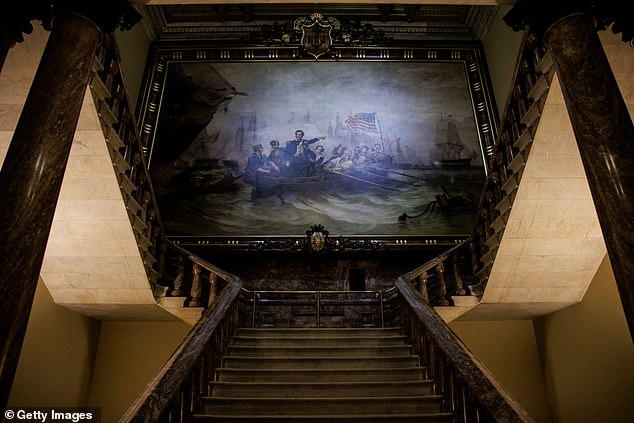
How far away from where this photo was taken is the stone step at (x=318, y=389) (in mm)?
4109

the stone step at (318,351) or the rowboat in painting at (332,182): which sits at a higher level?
the rowboat in painting at (332,182)

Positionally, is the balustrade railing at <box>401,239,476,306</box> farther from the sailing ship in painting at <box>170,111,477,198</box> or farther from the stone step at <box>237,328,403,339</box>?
the sailing ship in painting at <box>170,111,477,198</box>

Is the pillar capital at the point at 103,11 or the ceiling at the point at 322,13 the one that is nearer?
the pillar capital at the point at 103,11

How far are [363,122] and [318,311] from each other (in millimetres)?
4320

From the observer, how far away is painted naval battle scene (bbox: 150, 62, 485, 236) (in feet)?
29.0

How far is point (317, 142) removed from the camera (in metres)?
9.69

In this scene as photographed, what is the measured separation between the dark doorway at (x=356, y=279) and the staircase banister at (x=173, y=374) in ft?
12.9

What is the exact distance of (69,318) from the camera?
633 cm

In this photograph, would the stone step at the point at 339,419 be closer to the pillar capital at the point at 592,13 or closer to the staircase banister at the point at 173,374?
the staircase banister at the point at 173,374

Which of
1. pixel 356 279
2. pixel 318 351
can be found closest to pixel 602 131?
pixel 318 351

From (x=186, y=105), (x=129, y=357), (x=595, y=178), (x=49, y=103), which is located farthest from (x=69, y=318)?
(x=595, y=178)

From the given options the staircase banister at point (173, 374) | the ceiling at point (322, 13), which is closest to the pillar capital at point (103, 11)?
the staircase banister at point (173, 374)

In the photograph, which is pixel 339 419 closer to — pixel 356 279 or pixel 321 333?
pixel 321 333
